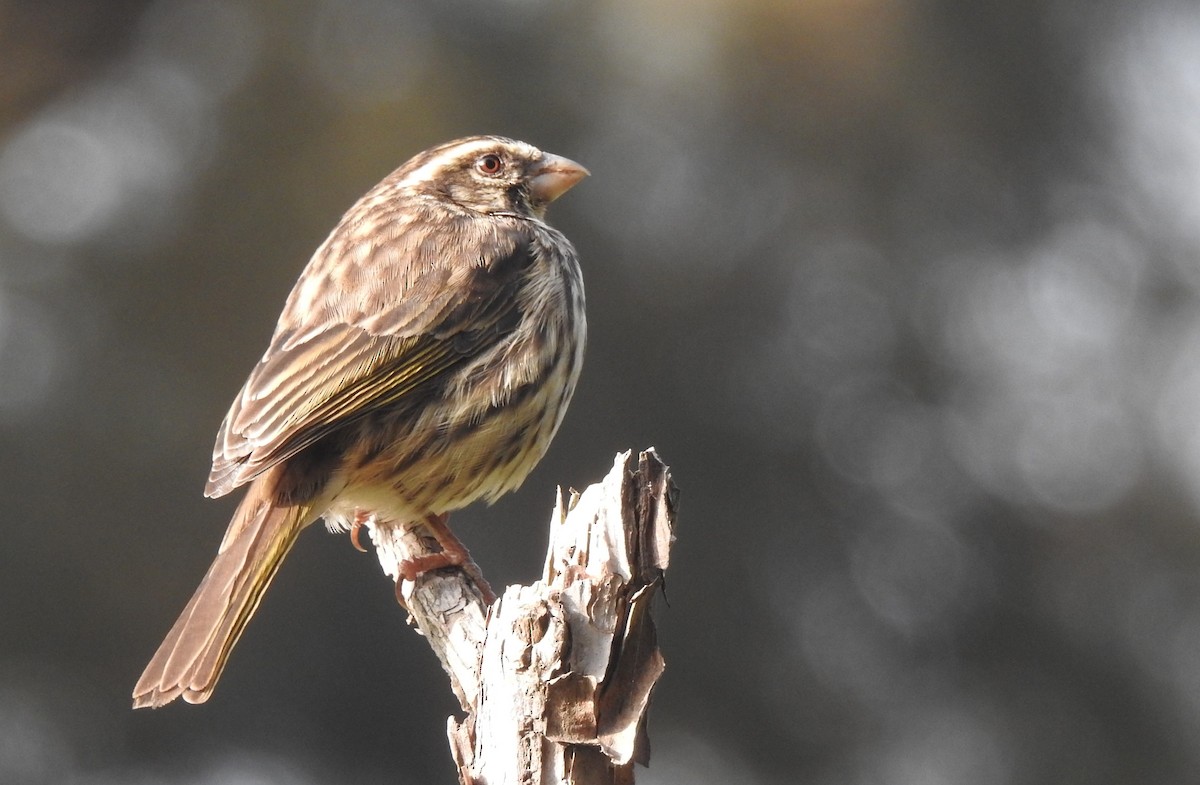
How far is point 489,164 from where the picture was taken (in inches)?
221

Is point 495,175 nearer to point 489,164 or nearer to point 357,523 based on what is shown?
point 489,164

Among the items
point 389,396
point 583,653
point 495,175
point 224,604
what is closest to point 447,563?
point 389,396

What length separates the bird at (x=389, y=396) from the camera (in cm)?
432

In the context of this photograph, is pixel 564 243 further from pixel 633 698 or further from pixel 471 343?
pixel 633 698

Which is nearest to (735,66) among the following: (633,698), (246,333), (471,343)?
(246,333)

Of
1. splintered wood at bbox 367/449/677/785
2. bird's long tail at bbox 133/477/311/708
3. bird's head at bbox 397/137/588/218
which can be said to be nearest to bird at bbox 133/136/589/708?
bird's long tail at bbox 133/477/311/708

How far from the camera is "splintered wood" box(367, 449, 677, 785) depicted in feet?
10.6

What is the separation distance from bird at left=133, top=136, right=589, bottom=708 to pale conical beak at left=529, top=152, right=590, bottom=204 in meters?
0.32

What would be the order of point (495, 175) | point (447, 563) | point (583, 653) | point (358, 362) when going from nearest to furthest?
point (583, 653) → point (447, 563) → point (358, 362) → point (495, 175)

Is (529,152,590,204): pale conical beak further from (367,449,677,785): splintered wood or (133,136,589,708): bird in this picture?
(367,449,677,785): splintered wood

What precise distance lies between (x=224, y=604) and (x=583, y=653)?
1411 millimetres

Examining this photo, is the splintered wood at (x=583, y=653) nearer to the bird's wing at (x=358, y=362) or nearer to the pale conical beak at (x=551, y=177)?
the bird's wing at (x=358, y=362)

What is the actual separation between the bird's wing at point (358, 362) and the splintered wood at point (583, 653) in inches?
46.8

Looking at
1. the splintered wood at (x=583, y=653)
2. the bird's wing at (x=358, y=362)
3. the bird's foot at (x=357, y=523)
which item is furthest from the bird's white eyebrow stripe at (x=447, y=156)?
the splintered wood at (x=583, y=653)
